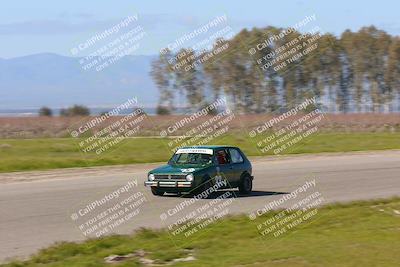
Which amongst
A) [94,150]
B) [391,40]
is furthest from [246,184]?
[391,40]

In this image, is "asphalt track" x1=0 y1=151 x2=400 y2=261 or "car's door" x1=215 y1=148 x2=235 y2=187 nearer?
"asphalt track" x1=0 y1=151 x2=400 y2=261

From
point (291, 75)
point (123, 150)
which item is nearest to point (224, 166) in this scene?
point (123, 150)

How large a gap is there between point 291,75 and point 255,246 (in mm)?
94122

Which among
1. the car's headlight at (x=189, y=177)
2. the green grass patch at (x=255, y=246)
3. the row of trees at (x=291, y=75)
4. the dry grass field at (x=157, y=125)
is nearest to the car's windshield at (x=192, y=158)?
the car's headlight at (x=189, y=177)

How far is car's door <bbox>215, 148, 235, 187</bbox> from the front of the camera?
818 inches

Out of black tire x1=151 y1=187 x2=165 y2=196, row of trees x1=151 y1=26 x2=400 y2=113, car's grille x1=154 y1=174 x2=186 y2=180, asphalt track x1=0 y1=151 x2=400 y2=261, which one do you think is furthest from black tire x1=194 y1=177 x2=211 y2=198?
row of trees x1=151 y1=26 x2=400 y2=113

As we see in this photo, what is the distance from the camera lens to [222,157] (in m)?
21.2

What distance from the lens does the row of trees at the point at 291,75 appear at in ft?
325

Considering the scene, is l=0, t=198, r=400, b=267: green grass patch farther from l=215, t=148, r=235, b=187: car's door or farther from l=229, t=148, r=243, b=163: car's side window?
l=229, t=148, r=243, b=163: car's side window

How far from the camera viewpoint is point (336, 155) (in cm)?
4006

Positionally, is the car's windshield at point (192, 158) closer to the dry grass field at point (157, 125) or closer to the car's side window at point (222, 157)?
the car's side window at point (222, 157)

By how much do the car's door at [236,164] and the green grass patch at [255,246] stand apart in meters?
5.45

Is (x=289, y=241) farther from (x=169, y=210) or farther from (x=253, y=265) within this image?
(x=169, y=210)

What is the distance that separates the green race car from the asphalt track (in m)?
0.38
